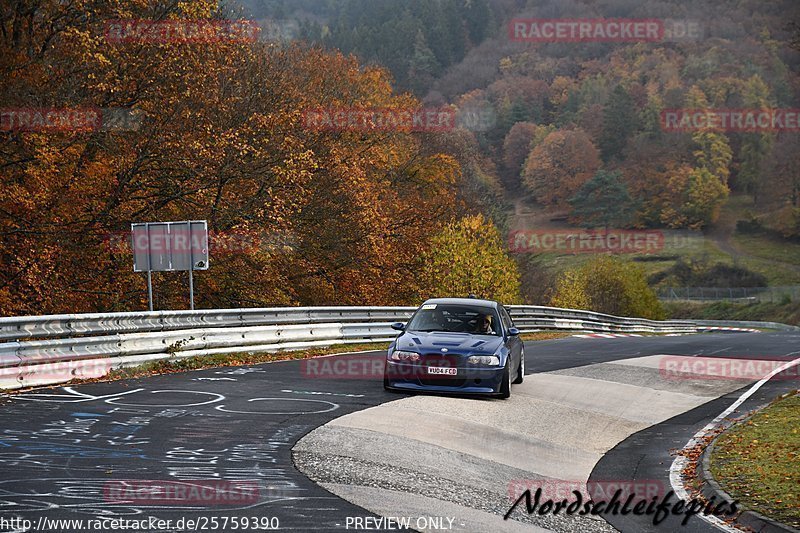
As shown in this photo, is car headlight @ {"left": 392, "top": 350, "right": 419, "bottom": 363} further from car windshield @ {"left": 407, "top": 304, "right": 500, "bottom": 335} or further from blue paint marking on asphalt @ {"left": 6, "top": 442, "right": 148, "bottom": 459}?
blue paint marking on asphalt @ {"left": 6, "top": 442, "right": 148, "bottom": 459}

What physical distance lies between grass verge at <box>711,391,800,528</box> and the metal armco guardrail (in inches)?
380

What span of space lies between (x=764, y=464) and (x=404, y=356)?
18.6ft

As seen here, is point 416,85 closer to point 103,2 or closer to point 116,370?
point 103,2

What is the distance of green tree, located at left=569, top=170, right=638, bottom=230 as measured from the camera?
155 m

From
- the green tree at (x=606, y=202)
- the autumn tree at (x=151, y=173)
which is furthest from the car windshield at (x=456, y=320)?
the green tree at (x=606, y=202)

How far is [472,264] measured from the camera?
200 ft

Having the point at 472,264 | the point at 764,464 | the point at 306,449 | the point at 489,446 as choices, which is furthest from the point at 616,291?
the point at 306,449

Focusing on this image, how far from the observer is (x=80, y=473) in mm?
8648

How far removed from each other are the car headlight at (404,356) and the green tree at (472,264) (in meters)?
39.3

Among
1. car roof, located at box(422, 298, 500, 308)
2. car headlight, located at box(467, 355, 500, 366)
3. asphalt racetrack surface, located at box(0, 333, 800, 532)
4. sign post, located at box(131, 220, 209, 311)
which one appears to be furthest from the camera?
sign post, located at box(131, 220, 209, 311)

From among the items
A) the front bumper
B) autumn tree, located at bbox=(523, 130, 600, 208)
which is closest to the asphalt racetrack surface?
the front bumper

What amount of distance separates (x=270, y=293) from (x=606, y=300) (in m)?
80.0

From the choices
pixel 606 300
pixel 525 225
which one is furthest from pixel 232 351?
pixel 525 225

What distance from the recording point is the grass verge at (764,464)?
351 inches
